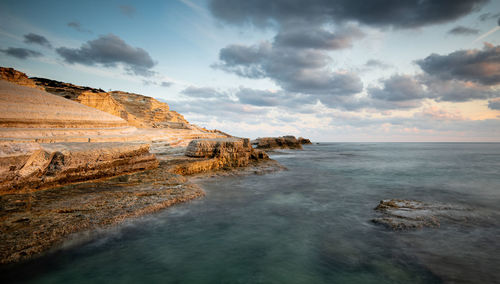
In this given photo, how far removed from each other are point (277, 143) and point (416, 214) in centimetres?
3637

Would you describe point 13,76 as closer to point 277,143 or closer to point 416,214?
point 416,214

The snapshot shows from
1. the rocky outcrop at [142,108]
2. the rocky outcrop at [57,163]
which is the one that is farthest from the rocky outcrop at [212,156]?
the rocky outcrop at [142,108]

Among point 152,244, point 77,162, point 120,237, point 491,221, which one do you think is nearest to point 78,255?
point 120,237

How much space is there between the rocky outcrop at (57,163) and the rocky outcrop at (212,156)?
228 cm

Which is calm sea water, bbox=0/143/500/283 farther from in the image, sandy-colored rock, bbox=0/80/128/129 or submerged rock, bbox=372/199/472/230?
sandy-colored rock, bbox=0/80/128/129

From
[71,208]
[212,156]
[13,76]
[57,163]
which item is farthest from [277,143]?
[71,208]

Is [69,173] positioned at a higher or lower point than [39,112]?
lower

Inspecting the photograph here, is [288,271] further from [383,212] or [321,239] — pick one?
[383,212]

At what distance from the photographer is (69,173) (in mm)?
5746

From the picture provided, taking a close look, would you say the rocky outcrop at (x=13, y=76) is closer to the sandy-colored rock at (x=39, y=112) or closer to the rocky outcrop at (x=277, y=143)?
the sandy-colored rock at (x=39, y=112)

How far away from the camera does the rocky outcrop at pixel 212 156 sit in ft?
32.6

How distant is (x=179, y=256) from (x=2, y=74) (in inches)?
787

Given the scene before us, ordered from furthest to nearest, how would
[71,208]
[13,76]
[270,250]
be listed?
[13,76] < [71,208] < [270,250]

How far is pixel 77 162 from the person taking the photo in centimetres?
588
